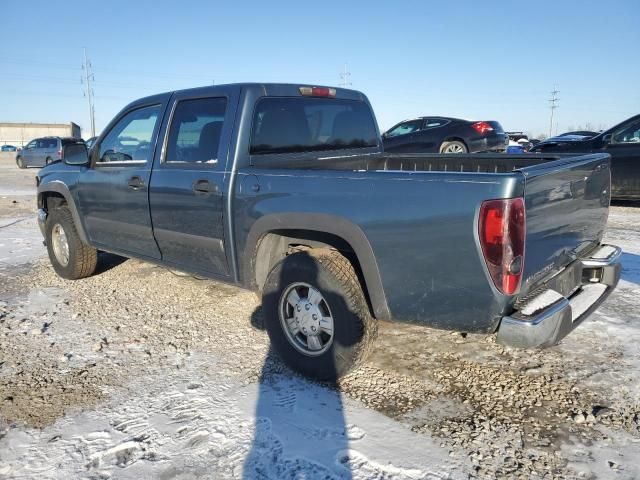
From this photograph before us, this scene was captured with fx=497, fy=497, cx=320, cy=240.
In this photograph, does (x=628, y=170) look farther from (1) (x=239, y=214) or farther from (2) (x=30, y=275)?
(2) (x=30, y=275)

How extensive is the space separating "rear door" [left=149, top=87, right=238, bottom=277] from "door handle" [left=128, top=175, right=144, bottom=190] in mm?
167

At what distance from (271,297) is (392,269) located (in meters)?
0.95

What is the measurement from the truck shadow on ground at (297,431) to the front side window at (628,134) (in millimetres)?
8580

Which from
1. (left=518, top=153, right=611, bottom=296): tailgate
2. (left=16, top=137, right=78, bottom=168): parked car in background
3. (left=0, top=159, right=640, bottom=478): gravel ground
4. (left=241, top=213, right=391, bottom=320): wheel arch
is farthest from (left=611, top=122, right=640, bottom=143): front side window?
(left=16, top=137, right=78, bottom=168): parked car in background

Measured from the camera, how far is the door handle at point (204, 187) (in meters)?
3.44

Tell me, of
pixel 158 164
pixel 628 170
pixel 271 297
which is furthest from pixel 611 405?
pixel 628 170

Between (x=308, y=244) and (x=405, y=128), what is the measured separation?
10.8 meters

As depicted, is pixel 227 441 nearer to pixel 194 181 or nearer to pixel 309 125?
pixel 194 181

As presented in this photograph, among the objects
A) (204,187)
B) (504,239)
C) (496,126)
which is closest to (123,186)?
(204,187)

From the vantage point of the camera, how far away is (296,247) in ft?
11.6

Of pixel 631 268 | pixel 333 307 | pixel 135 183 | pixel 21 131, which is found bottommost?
pixel 631 268

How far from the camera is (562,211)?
2.77 m

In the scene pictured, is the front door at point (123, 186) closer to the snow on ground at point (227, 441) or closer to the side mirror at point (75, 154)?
the side mirror at point (75, 154)

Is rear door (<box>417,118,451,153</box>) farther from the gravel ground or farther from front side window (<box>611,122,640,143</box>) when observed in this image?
the gravel ground
